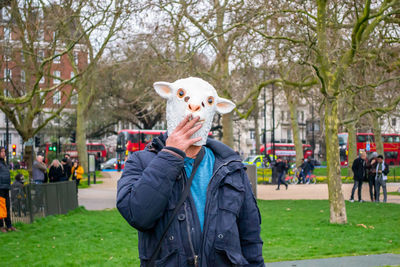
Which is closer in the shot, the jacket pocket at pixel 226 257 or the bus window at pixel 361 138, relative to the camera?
the jacket pocket at pixel 226 257

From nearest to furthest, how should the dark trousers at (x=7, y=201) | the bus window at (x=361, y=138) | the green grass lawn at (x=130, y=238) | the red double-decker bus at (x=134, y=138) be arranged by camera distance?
1. the green grass lawn at (x=130, y=238)
2. the dark trousers at (x=7, y=201)
3. the red double-decker bus at (x=134, y=138)
4. the bus window at (x=361, y=138)

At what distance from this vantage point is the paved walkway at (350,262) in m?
7.79

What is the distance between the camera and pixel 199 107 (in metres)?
2.68

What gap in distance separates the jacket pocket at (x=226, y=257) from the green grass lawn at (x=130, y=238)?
19.2ft

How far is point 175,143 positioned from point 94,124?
54.6m

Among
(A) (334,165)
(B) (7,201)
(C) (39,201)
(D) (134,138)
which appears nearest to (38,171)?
(C) (39,201)

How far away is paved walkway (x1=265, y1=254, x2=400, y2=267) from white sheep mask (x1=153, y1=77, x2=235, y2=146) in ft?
18.0

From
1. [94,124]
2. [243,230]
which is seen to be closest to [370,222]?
[243,230]

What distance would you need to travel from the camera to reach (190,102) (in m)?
2.68

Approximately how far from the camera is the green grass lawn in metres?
8.82

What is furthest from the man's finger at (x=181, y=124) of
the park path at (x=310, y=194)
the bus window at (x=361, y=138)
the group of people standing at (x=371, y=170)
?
the bus window at (x=361, y=138)

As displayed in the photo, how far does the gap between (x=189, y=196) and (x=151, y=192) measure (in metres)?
0.22

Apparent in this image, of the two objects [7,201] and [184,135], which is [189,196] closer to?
[184,135]

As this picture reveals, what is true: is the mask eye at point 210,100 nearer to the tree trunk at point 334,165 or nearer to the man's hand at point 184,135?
the man's hand at point 184,135
